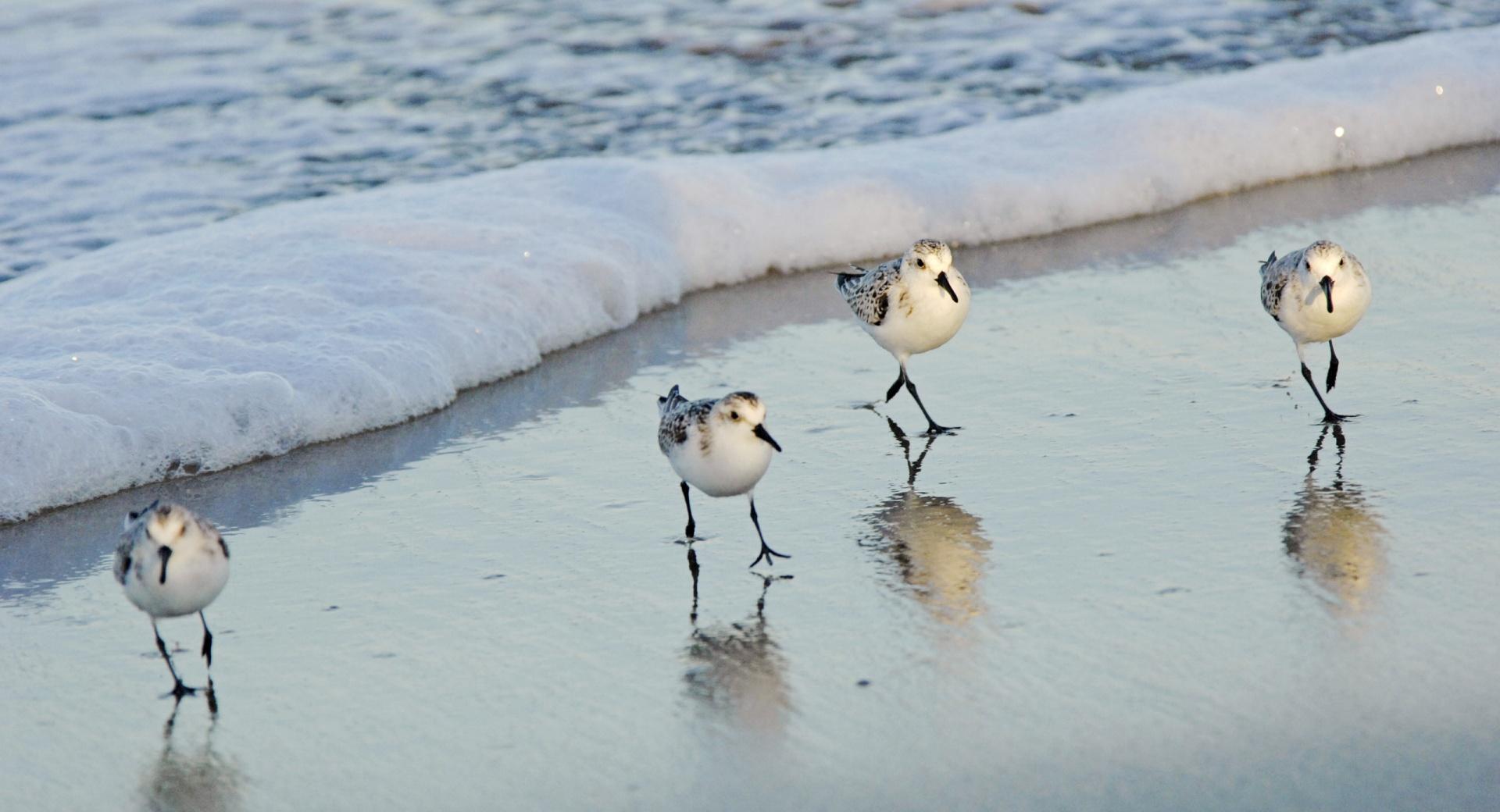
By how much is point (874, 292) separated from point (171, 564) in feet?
9.44

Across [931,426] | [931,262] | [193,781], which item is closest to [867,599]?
[931,426]

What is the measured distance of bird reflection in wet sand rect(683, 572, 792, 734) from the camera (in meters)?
3.67

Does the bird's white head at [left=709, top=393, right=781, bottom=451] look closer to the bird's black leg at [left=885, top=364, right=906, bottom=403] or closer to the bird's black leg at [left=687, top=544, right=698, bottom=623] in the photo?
the bird's black leg at [left=687, top=544, right=698, bottom=623]

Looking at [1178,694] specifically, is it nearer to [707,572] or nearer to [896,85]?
[707,572]

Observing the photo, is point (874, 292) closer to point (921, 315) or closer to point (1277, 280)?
point (921, 315)

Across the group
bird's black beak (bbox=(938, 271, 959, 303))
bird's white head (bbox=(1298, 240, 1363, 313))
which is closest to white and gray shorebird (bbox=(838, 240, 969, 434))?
bird's black beak (bbox=(938, 271, 959, 303))

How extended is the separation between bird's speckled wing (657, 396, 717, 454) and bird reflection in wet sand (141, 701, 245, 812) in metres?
1.45

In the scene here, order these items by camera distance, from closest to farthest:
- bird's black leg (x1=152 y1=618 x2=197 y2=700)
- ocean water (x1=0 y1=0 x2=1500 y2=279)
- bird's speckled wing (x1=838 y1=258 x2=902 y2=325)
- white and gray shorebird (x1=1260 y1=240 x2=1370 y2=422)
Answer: bird's black leg (x1=152 y1=618 x2=197 y2=700) → white and gray shorebird (x1=1260 y1=240 x2=1370 y2=422) → bird's speckled wing (x1=838 y1=258 x2=902 y2=325) → ocean water (x1=0 y1=0 x2=1500 y2=279)

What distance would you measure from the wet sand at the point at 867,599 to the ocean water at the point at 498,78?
3.67 meters

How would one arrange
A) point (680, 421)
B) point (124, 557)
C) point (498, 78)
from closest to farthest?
1. point (124, 557)
2. point (680, 421)
3. point (498, 78)

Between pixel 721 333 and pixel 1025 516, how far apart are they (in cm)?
255

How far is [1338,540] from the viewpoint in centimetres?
440

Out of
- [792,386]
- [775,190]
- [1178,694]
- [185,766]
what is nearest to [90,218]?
[775,190]

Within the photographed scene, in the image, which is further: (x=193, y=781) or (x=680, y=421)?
(x=680, y=421)
